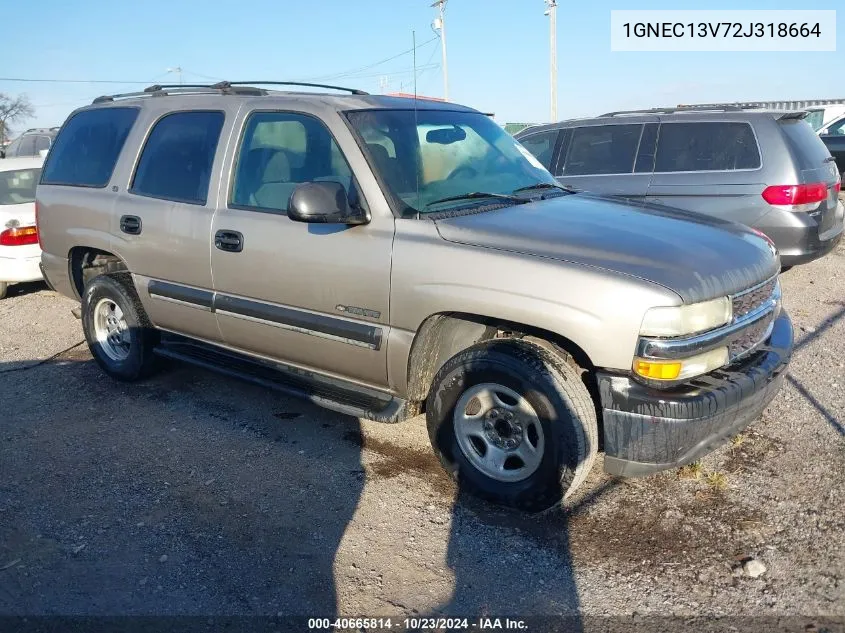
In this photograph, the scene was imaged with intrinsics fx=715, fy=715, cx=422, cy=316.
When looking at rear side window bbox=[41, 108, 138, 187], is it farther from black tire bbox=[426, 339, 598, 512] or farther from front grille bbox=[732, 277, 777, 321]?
front grille bbox=[732, 277, 777, 321]

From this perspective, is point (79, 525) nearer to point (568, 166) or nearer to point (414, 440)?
point (414, 440)

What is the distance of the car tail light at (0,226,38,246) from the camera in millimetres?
7371

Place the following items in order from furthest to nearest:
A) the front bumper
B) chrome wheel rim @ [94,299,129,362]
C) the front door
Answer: chrome wheel rim @ [94,299,129,362] < the front door < the front bumper

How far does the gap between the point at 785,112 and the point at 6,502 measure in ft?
23.3

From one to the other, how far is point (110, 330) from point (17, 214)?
3017mm

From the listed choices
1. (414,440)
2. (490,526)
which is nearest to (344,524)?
(490,526)

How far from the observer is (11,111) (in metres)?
45.5

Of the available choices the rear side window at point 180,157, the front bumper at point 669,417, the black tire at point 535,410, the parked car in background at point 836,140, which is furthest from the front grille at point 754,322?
the parked car in background at point 836,140

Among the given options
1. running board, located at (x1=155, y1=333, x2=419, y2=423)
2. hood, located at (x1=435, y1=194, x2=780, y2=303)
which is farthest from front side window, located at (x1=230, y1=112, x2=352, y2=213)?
running board, located at (x1=155, y1=333, x2=419, y2=423)

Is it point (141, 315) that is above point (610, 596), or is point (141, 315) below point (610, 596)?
above

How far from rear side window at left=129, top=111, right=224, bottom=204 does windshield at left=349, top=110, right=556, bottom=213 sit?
1.06 m

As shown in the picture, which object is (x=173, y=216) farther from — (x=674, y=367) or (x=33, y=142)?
(x=33, y=142)

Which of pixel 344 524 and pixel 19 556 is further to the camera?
pixel 344 524

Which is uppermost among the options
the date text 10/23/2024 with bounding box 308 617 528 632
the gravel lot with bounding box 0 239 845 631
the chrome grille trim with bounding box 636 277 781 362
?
the chrome grille trim with bounding box 636 277 781 362
